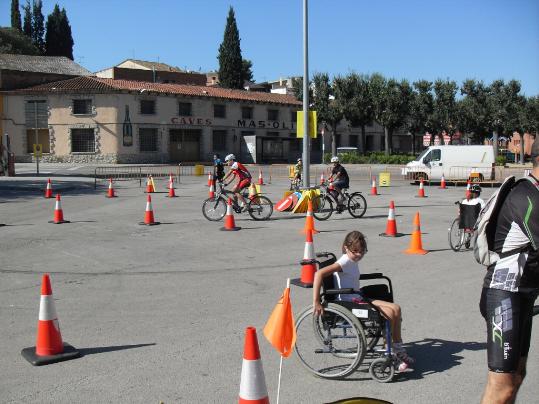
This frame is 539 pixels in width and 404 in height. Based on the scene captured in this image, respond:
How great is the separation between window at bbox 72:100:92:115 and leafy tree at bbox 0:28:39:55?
79.5ft

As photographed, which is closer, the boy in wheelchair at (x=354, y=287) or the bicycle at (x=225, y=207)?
the boy in wheelchair at (x=354, y=287)

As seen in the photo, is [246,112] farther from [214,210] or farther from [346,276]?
[346,276]

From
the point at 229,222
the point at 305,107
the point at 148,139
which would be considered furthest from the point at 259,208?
the point at 148,139

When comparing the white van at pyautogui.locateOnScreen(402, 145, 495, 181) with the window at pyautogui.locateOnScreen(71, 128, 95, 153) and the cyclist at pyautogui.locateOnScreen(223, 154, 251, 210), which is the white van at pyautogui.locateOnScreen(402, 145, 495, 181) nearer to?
the cyclist at pyautogui.locateOnScreen(223, 154, 251, 210)

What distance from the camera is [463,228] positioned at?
10.2 metres

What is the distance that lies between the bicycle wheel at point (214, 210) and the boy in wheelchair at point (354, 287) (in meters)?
9.93

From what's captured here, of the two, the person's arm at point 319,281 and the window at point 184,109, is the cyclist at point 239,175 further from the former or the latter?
the window at point 184,109

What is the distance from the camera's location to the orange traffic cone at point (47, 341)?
517cm

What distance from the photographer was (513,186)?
3156mm

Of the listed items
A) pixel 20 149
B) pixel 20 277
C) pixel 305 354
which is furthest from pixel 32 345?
pixel 20 149

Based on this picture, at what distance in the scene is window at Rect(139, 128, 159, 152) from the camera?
50.5m

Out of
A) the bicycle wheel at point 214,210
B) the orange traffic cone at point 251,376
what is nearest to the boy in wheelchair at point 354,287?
the orange traffic cone at point 251,376

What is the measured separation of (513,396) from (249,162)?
54.0 meters

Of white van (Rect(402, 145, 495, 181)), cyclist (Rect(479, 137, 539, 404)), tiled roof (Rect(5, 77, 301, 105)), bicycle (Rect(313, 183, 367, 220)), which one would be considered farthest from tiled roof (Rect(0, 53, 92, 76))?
cyclist (Rect(479, 137, 539, 404))
